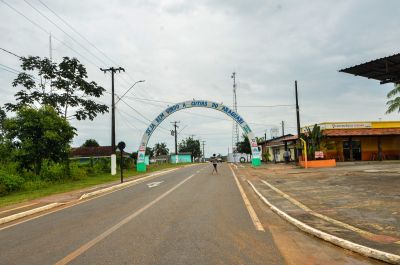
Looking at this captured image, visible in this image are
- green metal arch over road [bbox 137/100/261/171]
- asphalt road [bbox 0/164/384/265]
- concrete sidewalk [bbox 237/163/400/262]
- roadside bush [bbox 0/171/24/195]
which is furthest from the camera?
green metal arch over road [bbox 137/100/261/171]

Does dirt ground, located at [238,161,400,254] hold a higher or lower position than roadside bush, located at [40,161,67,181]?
lower

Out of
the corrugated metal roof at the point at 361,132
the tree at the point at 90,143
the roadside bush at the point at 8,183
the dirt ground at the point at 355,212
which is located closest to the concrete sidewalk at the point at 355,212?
the dirt ground at the point at 355,212

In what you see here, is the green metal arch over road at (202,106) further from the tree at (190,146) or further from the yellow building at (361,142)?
the tree at (190,146)

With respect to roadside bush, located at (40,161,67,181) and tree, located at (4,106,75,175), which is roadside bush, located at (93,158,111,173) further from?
tree, located at (4,106,75,175)

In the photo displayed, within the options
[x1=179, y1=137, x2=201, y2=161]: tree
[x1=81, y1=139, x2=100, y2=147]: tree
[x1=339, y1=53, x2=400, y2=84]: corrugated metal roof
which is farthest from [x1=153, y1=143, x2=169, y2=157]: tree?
[x1=339, y1=53, x2=400, y2=84]: corrugated metal roof

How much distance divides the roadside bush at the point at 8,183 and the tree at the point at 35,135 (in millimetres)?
4697

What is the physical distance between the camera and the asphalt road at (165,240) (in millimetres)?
5879

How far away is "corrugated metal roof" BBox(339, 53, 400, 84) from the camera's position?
15.5 meters

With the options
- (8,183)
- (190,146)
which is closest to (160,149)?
(190,146)

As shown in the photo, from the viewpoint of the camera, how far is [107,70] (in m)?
38.2

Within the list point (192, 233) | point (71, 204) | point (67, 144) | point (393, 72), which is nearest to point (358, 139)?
point (393, 72)

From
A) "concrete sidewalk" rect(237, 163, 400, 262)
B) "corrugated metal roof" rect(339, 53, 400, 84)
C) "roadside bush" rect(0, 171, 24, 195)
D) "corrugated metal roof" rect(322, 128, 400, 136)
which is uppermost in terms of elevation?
"corrugated metal roof" rect(339, 53, 400, 84)

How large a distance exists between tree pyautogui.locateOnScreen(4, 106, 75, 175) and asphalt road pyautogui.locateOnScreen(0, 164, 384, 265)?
669 inches

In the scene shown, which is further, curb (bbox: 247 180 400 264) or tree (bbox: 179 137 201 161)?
tree (bbox: 179 137 201 161)
